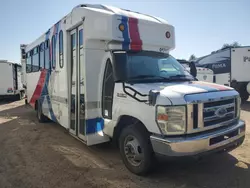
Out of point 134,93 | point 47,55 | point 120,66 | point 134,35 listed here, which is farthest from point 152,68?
point 47,55

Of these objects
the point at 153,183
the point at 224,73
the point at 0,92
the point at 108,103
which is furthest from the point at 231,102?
the point at 0,92

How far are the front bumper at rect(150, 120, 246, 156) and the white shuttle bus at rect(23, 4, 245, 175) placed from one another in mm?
14

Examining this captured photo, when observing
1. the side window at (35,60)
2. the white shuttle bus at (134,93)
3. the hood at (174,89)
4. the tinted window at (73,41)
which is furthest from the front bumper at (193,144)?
the side window at (35,60)

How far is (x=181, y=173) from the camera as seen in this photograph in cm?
438

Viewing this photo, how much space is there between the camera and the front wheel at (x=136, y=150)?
3977 mm

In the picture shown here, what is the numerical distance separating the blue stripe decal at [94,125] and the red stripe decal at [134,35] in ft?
5.53

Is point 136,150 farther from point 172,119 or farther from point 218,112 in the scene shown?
point 218,112

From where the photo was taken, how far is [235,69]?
13.5 m

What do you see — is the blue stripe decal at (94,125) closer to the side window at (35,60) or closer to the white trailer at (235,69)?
the side window at (35,60)

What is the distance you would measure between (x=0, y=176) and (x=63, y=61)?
119 inches

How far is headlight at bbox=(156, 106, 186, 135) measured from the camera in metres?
3.57

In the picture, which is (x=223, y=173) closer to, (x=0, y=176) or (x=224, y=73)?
(x=0, y=176)

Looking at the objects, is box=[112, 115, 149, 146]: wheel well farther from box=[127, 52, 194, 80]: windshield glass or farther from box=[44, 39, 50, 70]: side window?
box=[44, 39, 50, 70]: side window

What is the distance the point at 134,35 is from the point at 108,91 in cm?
129
